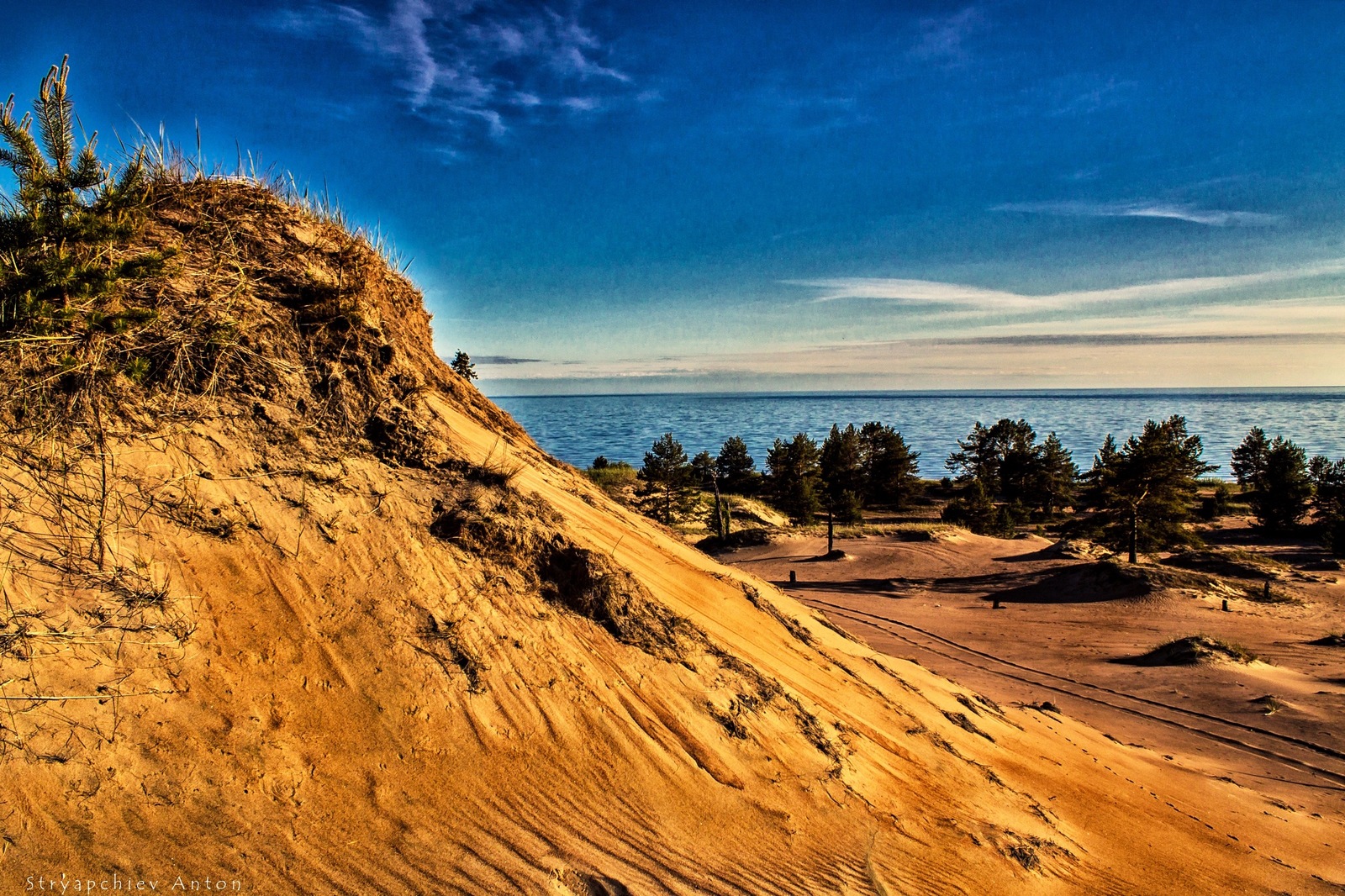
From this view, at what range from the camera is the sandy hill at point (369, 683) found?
3.95m

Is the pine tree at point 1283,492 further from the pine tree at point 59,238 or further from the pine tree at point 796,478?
the pine tree at point 59,238

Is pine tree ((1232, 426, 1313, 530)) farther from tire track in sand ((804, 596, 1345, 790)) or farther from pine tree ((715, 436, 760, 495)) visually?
tire track in sand ((804, 596, 1345, 790))

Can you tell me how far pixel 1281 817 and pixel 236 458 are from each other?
13.6 meters

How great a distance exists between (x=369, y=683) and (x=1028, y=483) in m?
60.5

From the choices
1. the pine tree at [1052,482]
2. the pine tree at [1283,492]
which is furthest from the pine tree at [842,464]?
the pine tree at [1283,492]

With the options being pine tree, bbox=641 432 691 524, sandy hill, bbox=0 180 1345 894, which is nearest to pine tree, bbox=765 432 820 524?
pine tree, bbox=641 432 691 524

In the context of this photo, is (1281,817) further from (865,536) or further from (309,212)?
(865,536)

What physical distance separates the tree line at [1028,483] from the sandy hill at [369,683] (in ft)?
86.8

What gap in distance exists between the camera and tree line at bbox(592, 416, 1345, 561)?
29578mm

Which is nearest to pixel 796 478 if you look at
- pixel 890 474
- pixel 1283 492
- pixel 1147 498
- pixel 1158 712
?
pixel 890 474

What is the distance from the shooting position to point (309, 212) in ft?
25.2

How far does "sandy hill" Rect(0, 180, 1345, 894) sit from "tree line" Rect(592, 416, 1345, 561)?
26455mm

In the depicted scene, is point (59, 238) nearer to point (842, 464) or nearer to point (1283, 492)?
point (842, 464)

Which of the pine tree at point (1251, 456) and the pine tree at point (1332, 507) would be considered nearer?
the pine tree at point (1332, 507)
